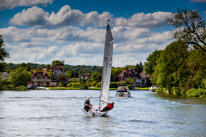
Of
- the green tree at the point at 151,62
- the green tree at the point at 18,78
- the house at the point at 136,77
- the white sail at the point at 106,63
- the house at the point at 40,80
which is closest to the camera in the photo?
the white sail at the point at 106,63

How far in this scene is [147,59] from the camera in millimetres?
141125

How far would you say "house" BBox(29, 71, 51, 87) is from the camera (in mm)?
164000

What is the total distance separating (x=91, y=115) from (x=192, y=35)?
20.9 meters

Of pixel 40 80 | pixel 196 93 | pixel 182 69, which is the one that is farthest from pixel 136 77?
pixel 182 69

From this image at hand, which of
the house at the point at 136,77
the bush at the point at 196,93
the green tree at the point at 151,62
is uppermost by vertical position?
the green tree at the point at 151,62

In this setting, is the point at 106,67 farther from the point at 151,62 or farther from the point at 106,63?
the point at 151,62

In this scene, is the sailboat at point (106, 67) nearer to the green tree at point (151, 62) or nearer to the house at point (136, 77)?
the green tree at point (151, 62)

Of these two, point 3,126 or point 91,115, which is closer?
point 3,126

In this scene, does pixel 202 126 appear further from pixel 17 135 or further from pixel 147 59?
pixel 147 59

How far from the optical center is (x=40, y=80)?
544 ft

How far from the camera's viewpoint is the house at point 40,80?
16400 centimetres

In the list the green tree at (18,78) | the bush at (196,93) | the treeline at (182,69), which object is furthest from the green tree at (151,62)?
the bush at (196,93)

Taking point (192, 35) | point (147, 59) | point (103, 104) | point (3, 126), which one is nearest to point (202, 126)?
point (103, 104)

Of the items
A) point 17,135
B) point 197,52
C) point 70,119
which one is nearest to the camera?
point 17,135
